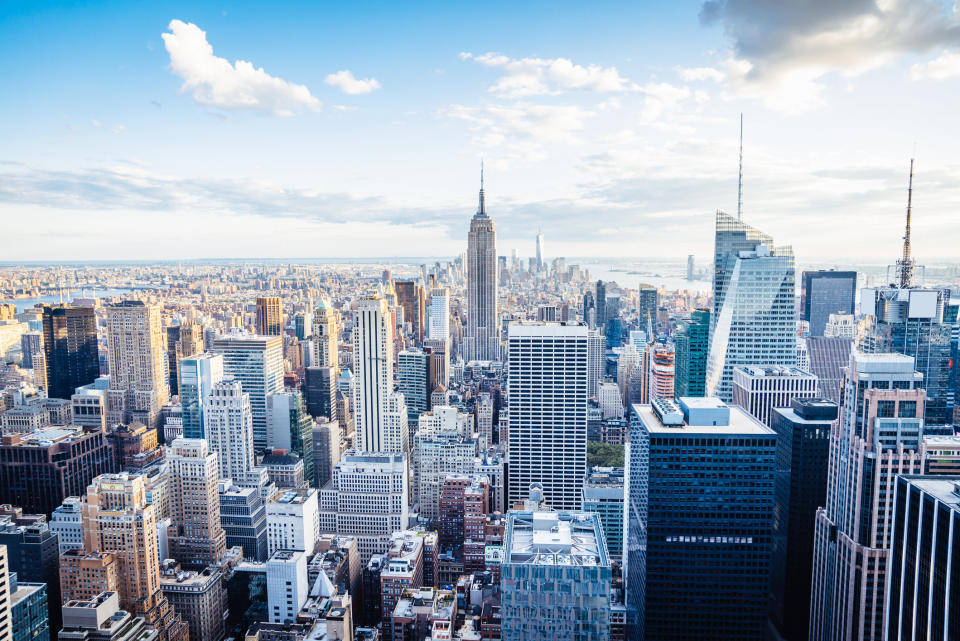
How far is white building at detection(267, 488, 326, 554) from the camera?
78.5ft

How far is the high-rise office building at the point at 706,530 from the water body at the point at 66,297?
31029 mm

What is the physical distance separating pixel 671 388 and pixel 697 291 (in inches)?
340

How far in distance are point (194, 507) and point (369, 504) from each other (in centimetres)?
739

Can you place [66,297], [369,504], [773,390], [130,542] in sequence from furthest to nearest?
[66,297], [369,504], [773,390], [130,542]

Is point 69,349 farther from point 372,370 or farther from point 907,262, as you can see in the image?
point 907,262

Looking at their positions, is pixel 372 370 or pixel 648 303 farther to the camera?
pixel 648 303

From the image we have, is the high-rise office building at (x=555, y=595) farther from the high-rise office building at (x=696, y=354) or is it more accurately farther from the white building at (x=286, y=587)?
the high-rise office building at (x=696, y=354)

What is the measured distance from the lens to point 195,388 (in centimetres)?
3550

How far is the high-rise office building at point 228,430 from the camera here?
31375 mm

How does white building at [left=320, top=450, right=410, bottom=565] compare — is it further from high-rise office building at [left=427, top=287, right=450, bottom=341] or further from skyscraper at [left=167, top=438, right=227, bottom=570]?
high-rise office building at [left=427, top=287, right=450, bottom=341]

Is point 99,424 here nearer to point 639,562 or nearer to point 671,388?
point 639,562

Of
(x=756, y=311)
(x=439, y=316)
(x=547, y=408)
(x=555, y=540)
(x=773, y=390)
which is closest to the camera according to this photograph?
(x=555, y=540)

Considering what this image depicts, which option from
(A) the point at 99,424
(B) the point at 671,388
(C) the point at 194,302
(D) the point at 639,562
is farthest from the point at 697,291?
(A) the point at 99,424

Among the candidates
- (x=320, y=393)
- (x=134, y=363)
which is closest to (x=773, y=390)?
(x=320, y=393)
